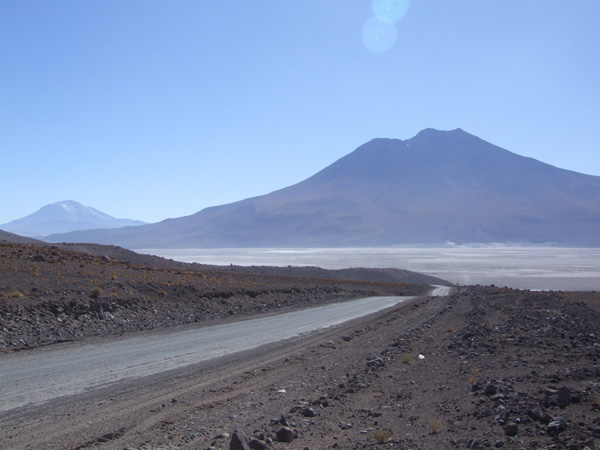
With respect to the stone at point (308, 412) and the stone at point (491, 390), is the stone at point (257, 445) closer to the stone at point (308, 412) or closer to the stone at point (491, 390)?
the stone at point (308, 412)

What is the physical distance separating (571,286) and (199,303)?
46286 millimetres

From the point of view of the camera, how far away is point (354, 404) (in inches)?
309

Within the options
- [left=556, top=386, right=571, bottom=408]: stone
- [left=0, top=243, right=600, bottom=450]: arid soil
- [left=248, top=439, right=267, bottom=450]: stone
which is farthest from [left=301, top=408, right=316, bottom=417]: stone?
[left=556, top=386, right=571, bottom=408]: stone

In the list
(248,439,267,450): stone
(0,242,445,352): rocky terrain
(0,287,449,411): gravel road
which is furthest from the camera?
(0,242,445,352): rocky terrain

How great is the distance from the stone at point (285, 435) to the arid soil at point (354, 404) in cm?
1

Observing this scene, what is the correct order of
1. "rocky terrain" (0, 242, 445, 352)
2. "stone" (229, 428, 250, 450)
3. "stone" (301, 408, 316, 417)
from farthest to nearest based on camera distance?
"rocky terrain" (0, 242, 445, 352) → "stone" (301, 408, 316, 417) → "stone" (229, 428, 250, 450)

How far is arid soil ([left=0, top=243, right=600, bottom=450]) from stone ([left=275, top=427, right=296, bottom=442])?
0.5 inches

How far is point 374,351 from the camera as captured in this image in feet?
Result: 42.9

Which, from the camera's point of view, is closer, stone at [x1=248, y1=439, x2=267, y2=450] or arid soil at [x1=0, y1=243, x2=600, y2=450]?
stone at [x1=248, y1=439, x2=267, y2=450]

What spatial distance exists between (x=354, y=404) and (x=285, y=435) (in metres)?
2.00

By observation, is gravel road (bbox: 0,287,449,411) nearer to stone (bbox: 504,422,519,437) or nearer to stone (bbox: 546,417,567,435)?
stone (bbox: 504,422,519,437)

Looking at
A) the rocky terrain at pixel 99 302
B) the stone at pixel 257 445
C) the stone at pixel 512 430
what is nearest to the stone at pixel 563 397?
the stone at pixel 512 430

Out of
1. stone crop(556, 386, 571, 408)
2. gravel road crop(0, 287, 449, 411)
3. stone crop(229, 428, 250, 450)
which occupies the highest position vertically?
stone crop(556, 386, 571, 408)

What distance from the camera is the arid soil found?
20.1ft
